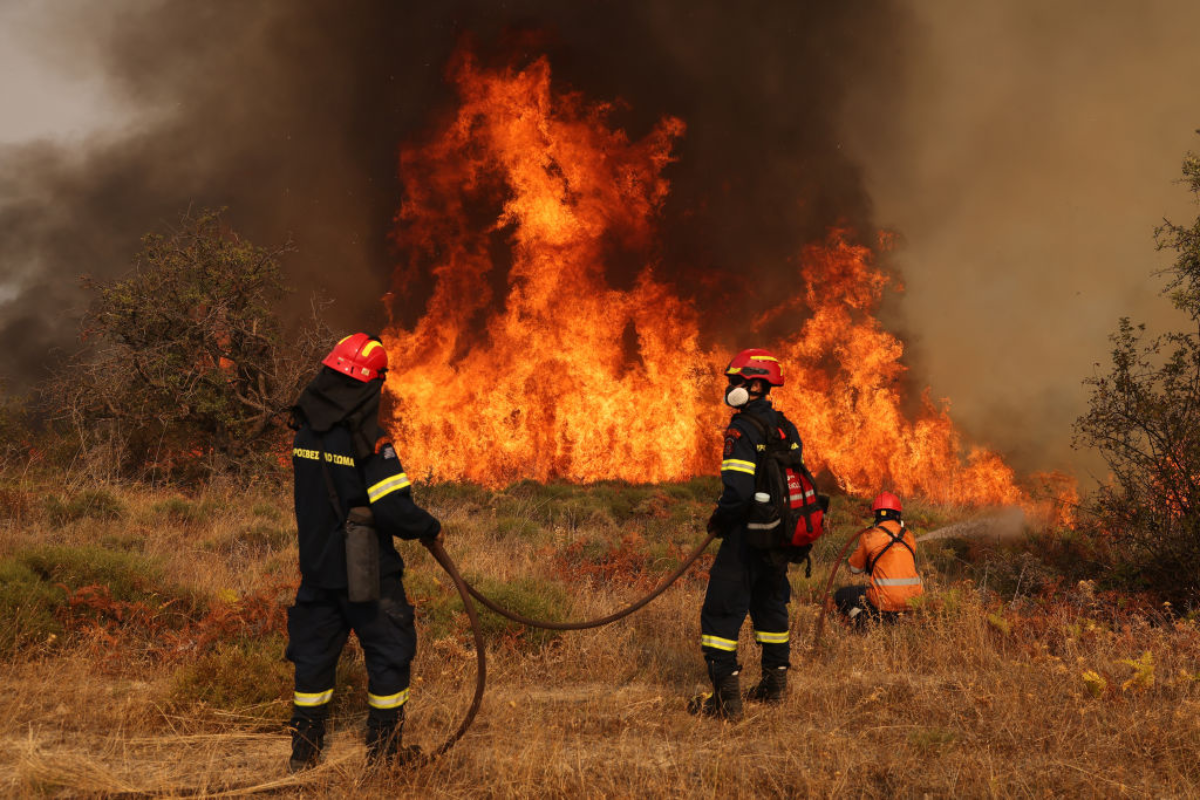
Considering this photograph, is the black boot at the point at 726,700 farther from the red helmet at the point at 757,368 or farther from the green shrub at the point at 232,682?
the green shrub at the point at 232,682

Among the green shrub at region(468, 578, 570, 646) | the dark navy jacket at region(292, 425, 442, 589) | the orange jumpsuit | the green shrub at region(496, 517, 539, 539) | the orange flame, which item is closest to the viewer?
the dark navy jacket at region(292, 425, 442, 589)

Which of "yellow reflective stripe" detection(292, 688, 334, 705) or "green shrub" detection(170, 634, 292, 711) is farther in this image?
"green shrub" detection(170, 634, 292, 711)

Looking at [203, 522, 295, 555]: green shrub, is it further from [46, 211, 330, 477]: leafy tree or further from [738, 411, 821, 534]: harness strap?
[738, 411, 821, 534]: harness strap

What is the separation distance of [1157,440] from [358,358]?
8859mm

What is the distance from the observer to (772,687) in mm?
5273

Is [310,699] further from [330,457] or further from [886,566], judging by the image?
[886,566]

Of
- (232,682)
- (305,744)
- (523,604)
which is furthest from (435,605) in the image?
(305,744)

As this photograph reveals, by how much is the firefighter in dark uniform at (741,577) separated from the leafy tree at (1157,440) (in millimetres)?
5629

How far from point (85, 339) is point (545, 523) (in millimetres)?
10164

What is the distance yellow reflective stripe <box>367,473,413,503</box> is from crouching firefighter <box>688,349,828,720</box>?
2177mm

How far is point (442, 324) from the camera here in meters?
23.1

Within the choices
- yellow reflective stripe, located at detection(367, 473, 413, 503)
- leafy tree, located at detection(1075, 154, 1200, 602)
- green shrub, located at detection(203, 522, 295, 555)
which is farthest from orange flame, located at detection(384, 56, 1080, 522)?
yellow reflective stripe, located at detection(367, 473, 413, 503)

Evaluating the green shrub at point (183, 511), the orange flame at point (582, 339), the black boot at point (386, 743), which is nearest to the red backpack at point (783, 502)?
the black boot at point (386, 743)

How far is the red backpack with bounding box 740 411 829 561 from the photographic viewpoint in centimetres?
493
